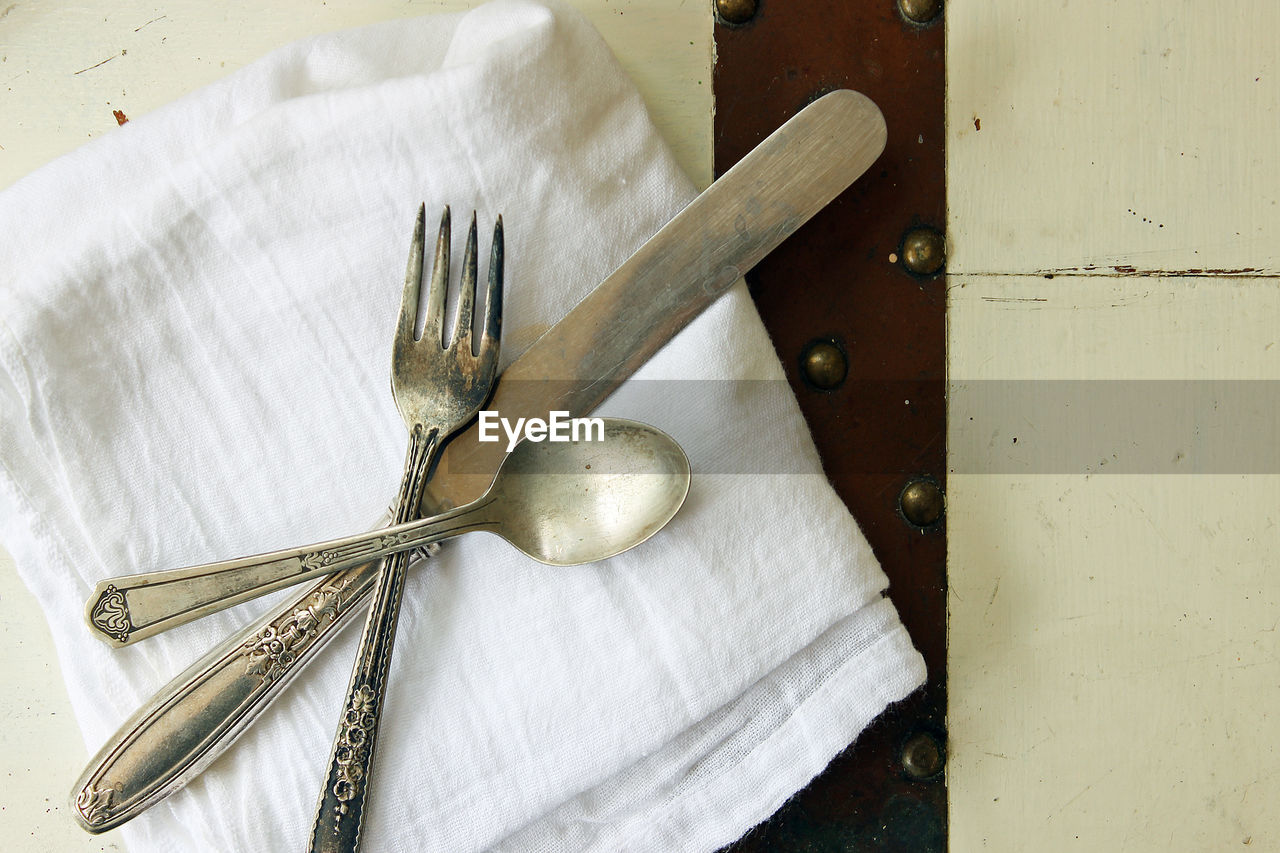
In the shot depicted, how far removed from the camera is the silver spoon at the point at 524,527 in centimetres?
35

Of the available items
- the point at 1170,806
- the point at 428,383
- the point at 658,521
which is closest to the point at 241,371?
the point at 428,383

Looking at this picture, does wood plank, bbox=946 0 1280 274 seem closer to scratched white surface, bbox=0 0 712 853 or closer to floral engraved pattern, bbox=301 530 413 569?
scratched white surface, bbox=0 0 712 853

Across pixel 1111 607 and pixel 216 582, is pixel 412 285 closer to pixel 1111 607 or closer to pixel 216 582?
pixel 216 582

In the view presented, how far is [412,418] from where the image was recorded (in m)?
0.37

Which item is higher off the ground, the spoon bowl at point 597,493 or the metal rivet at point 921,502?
the spoon bowl at point 597,493

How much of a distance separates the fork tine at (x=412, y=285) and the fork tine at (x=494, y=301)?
0.10ft

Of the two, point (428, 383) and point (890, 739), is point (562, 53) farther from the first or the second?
point (890, 739)

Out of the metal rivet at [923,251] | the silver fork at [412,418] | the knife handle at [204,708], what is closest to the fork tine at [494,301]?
the silver fork at [412,418]

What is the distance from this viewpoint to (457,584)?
0.38 m

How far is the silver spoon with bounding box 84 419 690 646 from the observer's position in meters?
0.35

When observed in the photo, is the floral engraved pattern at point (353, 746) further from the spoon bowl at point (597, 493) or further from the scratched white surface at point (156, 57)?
the scratched white surface at point (156, 57)

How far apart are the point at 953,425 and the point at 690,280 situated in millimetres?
169

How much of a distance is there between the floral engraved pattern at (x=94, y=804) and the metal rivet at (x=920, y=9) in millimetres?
515

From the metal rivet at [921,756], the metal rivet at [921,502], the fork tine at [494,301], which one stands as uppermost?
the fork tine at [494,301]
